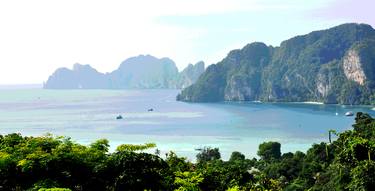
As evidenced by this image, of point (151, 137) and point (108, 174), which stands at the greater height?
point (108, 174)

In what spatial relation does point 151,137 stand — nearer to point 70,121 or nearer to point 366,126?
point 70,121

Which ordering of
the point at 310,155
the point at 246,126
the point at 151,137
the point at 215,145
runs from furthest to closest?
the point at 246,126 < the point at 151,137 < the point at 215,145 < the point at 310,155

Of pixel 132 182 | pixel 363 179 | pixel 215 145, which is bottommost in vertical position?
pixel 215 145

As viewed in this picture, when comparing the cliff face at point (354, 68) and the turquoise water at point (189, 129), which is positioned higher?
the cliff face at point (354, 68)

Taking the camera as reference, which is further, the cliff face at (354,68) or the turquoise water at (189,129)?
the cliff face at (354,68)

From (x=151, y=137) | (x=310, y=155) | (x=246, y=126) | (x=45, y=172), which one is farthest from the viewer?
(x=246, y=126)

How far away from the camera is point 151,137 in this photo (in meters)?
90.1

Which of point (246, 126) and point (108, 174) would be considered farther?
point (246, 126)

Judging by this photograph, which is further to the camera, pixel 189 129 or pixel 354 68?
pixel 354 68

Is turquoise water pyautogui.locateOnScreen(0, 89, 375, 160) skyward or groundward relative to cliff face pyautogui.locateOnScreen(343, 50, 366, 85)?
groundward

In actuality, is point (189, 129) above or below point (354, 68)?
below

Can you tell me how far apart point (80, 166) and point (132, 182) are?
1.76 m

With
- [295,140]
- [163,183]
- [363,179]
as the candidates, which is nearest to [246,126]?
[295,140]

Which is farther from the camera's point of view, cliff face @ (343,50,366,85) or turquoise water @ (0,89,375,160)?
cliff face @ (343,50,366,85)
